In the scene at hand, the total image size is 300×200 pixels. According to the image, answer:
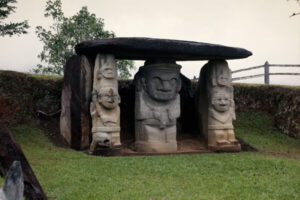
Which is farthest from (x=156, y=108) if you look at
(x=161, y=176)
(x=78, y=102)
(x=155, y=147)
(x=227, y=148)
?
(x=161, y=176)

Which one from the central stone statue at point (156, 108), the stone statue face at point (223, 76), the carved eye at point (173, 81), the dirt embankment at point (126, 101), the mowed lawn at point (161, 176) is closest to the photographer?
the mowed lawn at point (161, 176)

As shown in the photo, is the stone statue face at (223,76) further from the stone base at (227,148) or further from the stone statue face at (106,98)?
the stone statue face at (106,98)

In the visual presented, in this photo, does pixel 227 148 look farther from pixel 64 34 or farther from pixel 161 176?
pixel 64 34

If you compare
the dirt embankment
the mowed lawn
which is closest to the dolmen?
the mowed lawn

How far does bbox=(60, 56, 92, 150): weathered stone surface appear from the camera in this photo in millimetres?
10203

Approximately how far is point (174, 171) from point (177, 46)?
374 cm

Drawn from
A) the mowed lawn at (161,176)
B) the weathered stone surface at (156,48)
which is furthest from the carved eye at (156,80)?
the mowed lawn at (161,176)

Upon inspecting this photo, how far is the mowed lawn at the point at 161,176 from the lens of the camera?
5.67m

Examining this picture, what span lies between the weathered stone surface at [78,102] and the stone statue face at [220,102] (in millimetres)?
3754

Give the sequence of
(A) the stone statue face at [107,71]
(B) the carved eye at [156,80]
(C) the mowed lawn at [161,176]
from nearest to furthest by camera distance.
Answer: (C) the mowed lawn at [161,176]
(A) the stone statue face at [107,71]
(B) the carved eye at [156,80]

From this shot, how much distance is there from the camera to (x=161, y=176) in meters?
6.93

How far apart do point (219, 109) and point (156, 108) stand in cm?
192

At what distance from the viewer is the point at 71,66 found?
1059 centimetres

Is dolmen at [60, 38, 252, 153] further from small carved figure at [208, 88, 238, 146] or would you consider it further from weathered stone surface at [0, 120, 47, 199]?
weathered stone surface at [0, 120, 47, 199]
